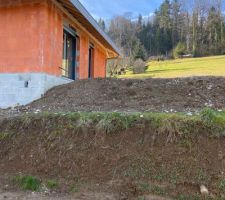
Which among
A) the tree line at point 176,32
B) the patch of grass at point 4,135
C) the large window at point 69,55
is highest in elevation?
the tree line at point 176,32

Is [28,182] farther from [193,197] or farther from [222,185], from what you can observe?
[222,185]

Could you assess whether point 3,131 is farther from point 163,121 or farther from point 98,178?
point 163,121

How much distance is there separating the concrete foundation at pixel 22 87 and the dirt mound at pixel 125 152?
4.45 meters

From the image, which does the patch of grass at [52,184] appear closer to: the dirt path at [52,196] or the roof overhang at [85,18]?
the dirt path at [52,196]

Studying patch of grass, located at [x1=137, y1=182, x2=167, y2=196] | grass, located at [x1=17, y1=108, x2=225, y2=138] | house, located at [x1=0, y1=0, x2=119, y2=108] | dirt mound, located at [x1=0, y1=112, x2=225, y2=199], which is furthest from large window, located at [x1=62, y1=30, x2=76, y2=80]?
patch of grass, located at [x1=137, y1=182, x2=167, y2=196]

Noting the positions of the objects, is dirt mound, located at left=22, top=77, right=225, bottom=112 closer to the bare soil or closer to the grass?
the bare soil

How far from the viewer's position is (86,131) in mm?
6469

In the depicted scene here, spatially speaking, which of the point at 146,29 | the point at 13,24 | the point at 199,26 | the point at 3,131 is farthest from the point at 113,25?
the point at 3,131

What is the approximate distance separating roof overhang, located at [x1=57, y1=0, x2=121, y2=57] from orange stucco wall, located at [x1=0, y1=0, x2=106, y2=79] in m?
0.61

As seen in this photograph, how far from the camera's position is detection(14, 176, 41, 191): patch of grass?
19.0ft

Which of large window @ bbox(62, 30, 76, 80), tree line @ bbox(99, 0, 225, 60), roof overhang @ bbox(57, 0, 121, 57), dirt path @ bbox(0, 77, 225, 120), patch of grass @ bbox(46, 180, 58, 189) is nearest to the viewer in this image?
patch of grass @ bbox(46, 180, 58, 189)

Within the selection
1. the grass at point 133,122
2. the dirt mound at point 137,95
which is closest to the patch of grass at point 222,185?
the grass at point 133,122

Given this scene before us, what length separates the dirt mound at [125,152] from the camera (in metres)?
5.43

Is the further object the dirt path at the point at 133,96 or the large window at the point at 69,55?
the large window at the point at 69,55
